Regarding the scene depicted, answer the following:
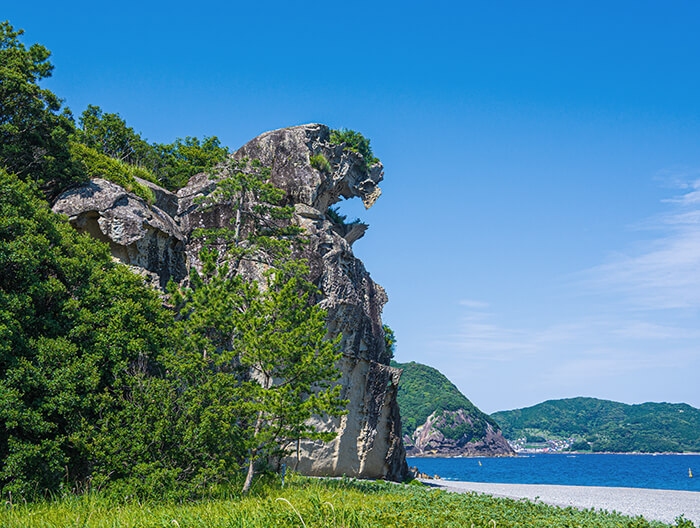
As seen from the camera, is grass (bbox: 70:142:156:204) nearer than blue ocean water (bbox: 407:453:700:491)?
Yes

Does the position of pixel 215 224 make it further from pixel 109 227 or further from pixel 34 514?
pixel 34 514

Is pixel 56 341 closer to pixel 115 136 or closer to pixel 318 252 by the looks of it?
pixel 318 252

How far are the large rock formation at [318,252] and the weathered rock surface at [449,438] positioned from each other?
122 m

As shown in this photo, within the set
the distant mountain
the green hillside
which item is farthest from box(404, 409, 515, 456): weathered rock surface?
the green hillside

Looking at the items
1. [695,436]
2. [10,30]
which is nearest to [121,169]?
[10,30]

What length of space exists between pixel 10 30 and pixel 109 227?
8350 mm

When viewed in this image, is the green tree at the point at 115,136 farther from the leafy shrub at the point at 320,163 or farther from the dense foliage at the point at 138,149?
the leafy shrub at the point at 320,163

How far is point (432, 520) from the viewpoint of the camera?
10039mm

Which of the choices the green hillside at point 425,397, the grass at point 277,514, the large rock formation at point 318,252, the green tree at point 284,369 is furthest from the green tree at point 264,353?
the green hillside at point 425,397

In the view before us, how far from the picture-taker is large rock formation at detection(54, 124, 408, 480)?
19.9 meters

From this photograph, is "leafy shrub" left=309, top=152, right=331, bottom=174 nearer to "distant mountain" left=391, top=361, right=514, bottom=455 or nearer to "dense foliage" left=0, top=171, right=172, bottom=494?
"dense foliage" left=0, top=171, right=172, bottom=494

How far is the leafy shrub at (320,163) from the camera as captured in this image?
28250 mm

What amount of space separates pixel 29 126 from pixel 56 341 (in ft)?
35.7

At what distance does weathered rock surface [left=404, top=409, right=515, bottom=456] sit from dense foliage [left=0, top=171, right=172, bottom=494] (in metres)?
138
